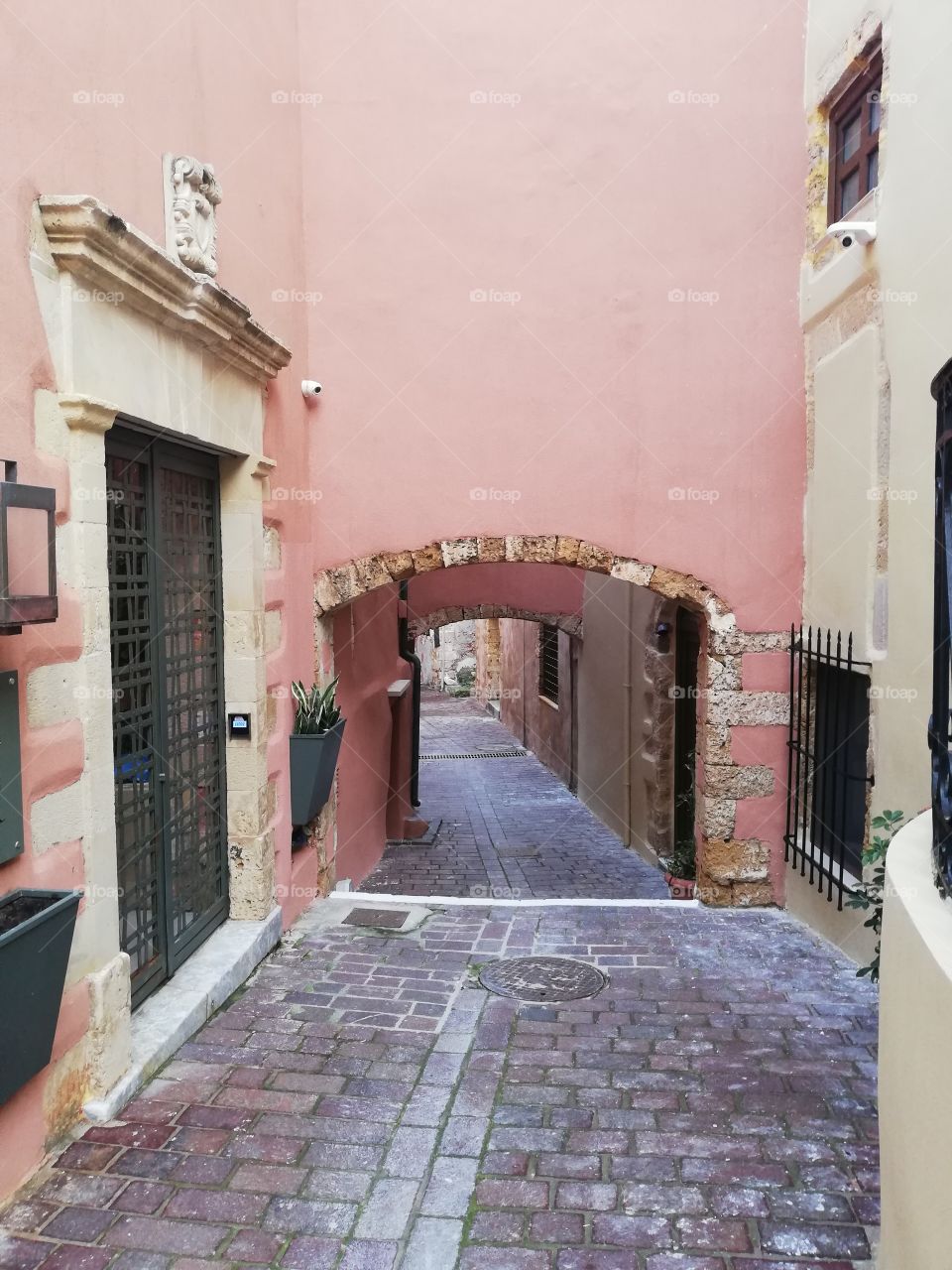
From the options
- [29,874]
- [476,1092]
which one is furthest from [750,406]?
[29,874]

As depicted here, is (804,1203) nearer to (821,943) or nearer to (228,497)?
(821,943)

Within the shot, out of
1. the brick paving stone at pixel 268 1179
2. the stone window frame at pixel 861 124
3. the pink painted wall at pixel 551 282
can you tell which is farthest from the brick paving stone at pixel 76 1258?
the stone window frame at pixel 861 124

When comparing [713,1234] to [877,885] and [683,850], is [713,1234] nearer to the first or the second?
[877,885]

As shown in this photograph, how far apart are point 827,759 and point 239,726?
3308mm

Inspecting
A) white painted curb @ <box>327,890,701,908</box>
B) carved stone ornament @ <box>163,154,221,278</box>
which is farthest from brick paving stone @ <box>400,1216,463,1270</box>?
carved stone ornament @ <box>163,154,221,278</box>

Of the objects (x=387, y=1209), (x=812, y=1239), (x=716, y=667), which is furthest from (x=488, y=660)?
(x=812, y=1239)

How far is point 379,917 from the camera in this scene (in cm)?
527

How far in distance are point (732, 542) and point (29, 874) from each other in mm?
4394

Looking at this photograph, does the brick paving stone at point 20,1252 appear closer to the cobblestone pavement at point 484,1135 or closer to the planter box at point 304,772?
the cobblestone pavement at point 484,1135

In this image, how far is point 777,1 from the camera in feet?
18.2

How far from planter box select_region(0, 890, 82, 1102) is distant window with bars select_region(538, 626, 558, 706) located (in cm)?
1285

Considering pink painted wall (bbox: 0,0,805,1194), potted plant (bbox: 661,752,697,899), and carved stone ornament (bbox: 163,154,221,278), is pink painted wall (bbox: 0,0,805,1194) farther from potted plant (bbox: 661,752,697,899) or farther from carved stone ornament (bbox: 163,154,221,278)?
potted plant (bbox: 661,752,697,899)

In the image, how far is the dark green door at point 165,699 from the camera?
11.8 feet

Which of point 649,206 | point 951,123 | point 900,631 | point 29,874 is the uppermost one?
point 649,206
